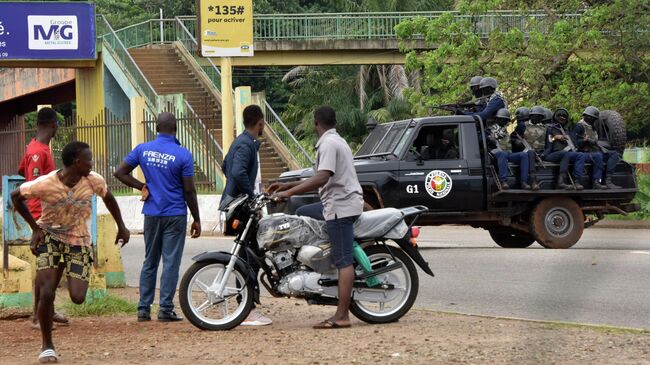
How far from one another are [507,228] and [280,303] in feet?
24.9

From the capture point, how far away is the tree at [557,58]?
30.9 m

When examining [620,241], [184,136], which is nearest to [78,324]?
[620,241]

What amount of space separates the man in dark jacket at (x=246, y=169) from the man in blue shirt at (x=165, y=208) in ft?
1.07

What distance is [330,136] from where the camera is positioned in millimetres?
9867

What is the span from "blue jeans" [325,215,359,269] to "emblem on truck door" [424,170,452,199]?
743 centimetres

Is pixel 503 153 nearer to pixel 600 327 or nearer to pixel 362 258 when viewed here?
pixel 362 258

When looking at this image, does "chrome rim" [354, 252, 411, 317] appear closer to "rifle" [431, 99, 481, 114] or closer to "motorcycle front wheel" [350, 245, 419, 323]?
"motorcycle front wheel" [350, 245, 419, 323]

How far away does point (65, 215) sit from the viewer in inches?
352

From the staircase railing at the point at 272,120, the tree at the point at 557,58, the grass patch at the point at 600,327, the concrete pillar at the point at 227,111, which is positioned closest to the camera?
the grass patch at the point at 600,327

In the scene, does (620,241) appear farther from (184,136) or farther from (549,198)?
(184,136)

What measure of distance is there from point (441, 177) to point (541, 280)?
3.97 meters

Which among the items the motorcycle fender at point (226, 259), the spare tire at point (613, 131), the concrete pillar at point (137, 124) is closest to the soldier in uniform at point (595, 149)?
the spare tire at point (613, 131)

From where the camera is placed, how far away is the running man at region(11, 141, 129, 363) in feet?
29.0

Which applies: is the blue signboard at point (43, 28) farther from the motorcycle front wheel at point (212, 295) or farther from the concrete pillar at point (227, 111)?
the motorcycle front wheel at point (212, 295)
